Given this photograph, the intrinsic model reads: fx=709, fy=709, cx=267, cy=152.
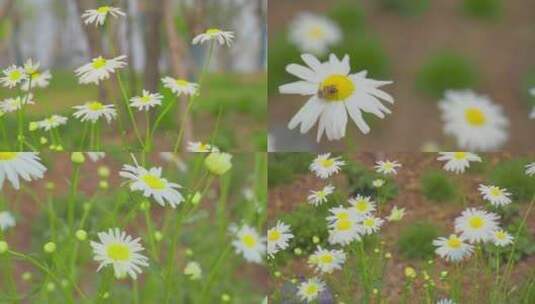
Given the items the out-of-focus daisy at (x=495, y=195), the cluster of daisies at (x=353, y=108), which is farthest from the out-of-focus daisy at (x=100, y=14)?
the out-of-focus daisy at (x=495, y=195)

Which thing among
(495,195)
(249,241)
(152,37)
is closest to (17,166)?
(249,241)

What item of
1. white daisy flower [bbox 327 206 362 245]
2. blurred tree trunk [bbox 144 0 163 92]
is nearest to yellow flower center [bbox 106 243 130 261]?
white daisy flower [bbox 327 206 362 245]

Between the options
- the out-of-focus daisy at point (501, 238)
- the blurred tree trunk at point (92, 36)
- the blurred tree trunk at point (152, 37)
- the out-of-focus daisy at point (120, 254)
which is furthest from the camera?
the blurred tree trunk at point (152, 37)

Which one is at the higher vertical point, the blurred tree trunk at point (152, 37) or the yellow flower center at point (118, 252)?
the blurred tree trunk at point (152, 37)

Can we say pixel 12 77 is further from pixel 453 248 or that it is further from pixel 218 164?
pixel 453 248

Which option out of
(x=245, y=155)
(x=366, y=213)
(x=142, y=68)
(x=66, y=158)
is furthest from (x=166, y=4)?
(x=366, y=213)

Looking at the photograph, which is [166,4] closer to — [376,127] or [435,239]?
[376,127]

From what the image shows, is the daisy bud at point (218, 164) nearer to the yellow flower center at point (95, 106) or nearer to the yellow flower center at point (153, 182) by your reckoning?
the yellow flower center at point (153, 182)
